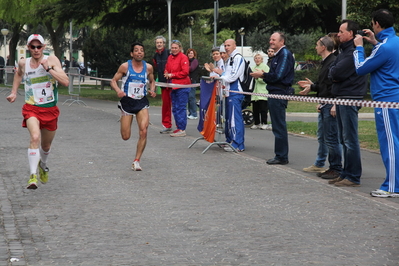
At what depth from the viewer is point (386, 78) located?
8.45m

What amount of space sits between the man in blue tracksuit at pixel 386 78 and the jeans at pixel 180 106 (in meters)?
7.51

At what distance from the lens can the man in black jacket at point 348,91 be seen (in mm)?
9094

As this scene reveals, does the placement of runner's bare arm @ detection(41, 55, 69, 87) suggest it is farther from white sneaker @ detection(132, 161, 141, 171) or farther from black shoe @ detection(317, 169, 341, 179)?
black shoe @ detection(317, 169, 341, 179)

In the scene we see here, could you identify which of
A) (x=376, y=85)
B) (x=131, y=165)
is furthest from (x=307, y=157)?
(x=376, y=85)

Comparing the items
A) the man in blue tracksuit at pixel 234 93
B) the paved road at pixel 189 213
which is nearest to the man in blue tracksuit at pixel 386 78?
the paved road at pixel 189 213

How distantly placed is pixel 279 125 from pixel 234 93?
5.58 feet

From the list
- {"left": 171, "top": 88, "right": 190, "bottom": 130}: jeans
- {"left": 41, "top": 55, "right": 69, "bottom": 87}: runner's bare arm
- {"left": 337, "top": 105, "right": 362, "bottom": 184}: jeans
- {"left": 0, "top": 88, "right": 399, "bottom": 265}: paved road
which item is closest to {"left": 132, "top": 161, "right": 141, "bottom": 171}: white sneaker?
{"left": 0, "top": 88, "right": 399, "bottom": 265}: paved road

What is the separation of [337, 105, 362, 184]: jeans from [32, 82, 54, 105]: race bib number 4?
3472 millimetres

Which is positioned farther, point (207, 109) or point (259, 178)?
point (207, 109)

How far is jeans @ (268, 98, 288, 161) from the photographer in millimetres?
11359

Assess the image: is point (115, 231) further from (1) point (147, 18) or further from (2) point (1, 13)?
(2) point (1, 13)

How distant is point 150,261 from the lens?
5609 mm

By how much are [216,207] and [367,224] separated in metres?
1.60

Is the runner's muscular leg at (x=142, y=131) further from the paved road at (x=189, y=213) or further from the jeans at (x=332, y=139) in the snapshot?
the jeans at (x=332, y=139)
